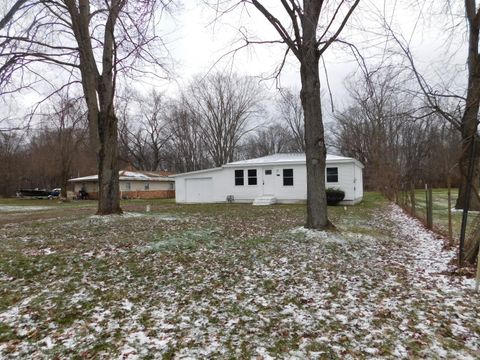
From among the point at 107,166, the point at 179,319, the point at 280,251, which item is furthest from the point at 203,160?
the point at 179,319

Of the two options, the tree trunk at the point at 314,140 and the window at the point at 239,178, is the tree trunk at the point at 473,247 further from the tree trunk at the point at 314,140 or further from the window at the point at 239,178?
the window at the point at 239,178

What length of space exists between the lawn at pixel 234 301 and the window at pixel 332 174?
531 inches

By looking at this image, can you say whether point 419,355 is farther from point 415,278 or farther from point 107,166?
point 107,166

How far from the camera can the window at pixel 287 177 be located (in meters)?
21.7

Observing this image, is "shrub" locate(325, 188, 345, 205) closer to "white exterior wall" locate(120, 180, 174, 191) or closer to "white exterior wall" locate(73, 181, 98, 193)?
"white exterior wall" locate(120, 180, 174, 191)

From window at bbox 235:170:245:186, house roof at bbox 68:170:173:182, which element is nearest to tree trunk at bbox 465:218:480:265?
window at bbox 235:170:245:186

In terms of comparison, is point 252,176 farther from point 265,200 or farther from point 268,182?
point 265,200

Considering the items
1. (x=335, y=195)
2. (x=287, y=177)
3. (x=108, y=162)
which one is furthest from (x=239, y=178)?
(x=108, y=162)

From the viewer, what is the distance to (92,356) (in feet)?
9.65

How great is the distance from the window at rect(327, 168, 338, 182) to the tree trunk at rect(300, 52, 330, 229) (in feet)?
41.5

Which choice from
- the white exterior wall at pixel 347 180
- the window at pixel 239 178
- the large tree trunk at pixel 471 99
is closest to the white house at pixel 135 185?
the window at pixel 239 178

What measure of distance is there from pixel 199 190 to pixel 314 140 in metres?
16.6

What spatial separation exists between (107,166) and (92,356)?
10753 millimetres

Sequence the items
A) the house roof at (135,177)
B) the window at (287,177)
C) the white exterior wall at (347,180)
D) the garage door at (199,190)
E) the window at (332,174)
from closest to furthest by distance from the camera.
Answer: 1. the white exterior wall at (347,180)
2. the window at (332,174)
3. the window at (287,177)
4. the garage door at (199,190)
5. the house roof at (135,177)
